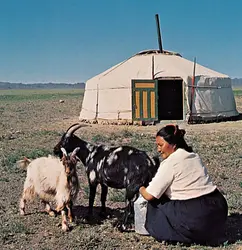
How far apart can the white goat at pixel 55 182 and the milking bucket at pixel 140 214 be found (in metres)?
0.82

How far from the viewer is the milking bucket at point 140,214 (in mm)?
4930

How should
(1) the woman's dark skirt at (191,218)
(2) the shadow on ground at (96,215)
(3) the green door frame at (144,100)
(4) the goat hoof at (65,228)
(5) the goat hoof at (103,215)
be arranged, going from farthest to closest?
(3) the green door frame at (144,100) < (5) the goat hoof at (103,215) < (2) the shadow on ground at (96,215) < (4) the goat hoof at (65,228) < (1) the woman's dark skirt at (191,218)

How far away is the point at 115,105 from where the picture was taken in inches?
717

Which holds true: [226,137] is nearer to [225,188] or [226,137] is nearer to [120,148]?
[225,188]

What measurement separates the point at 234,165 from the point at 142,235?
15.6ft

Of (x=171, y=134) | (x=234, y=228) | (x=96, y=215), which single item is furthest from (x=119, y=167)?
(x=234, y=228)

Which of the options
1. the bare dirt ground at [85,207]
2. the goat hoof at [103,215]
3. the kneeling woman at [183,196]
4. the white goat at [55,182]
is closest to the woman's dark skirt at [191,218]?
the kneeling woman at [183,196]

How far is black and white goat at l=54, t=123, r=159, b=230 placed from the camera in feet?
16.8

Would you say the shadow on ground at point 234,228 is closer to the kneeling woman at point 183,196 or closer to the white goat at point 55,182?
the kneeling woman at point 183,196

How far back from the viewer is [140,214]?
4.96 m

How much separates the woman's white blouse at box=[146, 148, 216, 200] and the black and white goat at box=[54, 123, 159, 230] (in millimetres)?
553

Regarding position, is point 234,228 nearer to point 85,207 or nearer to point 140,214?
point 140,214

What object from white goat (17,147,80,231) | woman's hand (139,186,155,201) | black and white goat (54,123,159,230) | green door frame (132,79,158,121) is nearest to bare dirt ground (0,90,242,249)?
white goat (17,147,80,231)

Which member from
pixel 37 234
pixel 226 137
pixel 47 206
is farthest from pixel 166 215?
pixel 226 137
